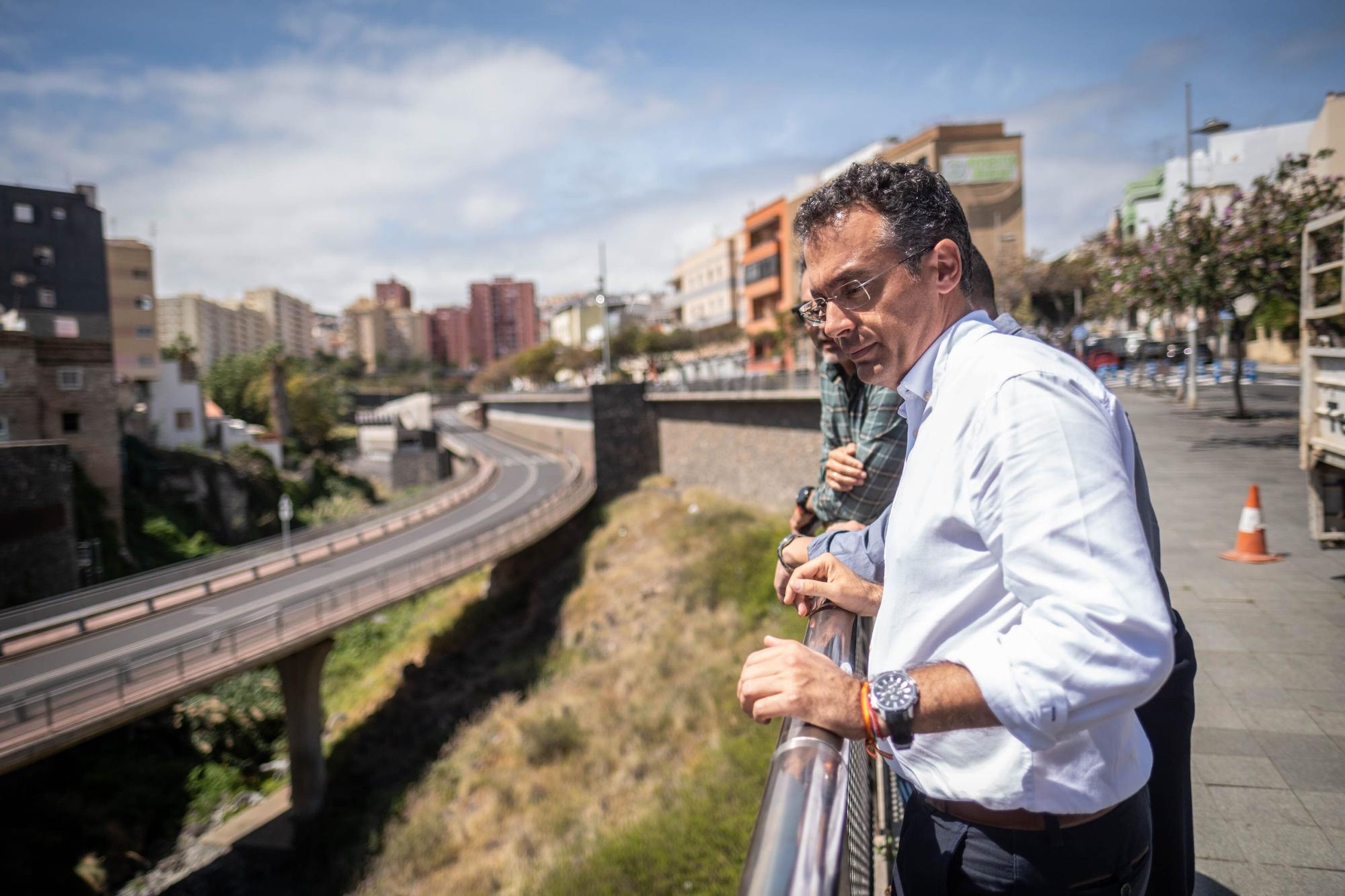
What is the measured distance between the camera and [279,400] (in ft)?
152

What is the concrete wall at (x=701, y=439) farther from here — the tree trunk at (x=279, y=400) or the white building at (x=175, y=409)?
the tree trunk at (x=279, y=400)

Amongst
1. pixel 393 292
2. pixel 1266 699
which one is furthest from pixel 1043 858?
pixel 393 292

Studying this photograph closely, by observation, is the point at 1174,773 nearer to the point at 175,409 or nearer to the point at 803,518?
the point at 803,518

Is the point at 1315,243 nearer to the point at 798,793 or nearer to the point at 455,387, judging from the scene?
the point at 798,793

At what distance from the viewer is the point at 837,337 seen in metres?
1.46

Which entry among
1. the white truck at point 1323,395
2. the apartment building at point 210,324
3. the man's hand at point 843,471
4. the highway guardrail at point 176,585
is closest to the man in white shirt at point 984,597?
the man's hand at point 843,471

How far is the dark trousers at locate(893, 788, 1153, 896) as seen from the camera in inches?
46.6

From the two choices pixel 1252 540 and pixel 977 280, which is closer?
pixel 977 280

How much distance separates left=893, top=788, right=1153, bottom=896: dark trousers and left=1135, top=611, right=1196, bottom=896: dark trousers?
16cm

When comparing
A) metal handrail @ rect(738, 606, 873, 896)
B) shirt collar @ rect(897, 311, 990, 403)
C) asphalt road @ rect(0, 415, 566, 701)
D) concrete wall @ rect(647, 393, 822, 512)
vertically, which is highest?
shirt collar @ rect(897, 311, 990, 403)

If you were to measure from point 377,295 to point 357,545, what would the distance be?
16501 centimetres

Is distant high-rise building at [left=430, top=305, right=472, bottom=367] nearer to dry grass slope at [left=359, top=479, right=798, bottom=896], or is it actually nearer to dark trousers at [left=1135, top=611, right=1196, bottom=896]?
dry grass slope at [left=359, top=479, right=798, bottom=896]

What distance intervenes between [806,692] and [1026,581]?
371mm

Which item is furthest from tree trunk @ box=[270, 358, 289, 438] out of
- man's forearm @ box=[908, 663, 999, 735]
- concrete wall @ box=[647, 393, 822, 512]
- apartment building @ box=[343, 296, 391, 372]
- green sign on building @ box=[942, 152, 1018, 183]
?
apartment building @ box=[343, 296, 391, 372]
